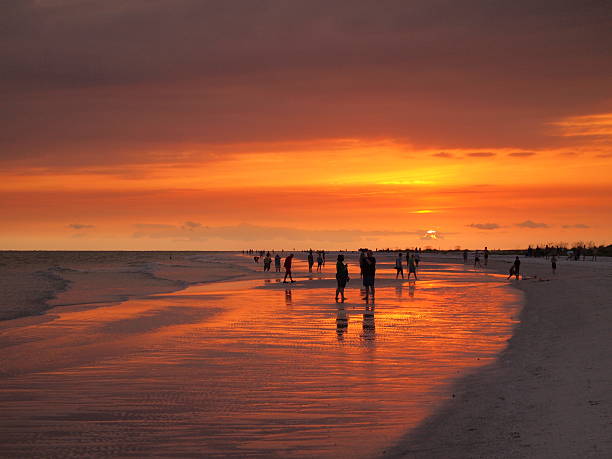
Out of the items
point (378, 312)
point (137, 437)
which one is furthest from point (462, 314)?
point (137, 437)

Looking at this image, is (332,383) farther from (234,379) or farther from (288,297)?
(288,297)

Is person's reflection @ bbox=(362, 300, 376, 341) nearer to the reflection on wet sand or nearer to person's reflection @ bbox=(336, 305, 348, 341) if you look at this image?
person's reflection @ bbox=(336, 305, 348, 341)

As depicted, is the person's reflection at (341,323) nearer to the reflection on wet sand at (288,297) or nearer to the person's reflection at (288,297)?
the person's reflection at (288,297)

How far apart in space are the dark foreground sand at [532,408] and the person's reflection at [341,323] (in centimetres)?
432

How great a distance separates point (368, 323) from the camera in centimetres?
1948

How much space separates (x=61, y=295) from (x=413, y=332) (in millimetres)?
23513

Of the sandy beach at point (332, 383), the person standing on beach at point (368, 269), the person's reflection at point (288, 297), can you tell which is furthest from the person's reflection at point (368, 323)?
the person's reflection at point (288, 297)

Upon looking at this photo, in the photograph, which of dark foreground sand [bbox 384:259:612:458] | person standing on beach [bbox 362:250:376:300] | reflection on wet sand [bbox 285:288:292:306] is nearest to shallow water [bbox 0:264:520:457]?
dark foreground sand [bbox 384:259:612:458]

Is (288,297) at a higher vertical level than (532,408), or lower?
higher

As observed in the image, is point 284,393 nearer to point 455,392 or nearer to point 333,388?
point 333,388

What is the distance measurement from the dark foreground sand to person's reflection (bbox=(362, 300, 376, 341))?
356 cm

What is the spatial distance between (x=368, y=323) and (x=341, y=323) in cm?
81

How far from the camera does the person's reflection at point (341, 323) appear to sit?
17031 mm

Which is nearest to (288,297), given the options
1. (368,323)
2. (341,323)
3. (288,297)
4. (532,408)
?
(288,297)
